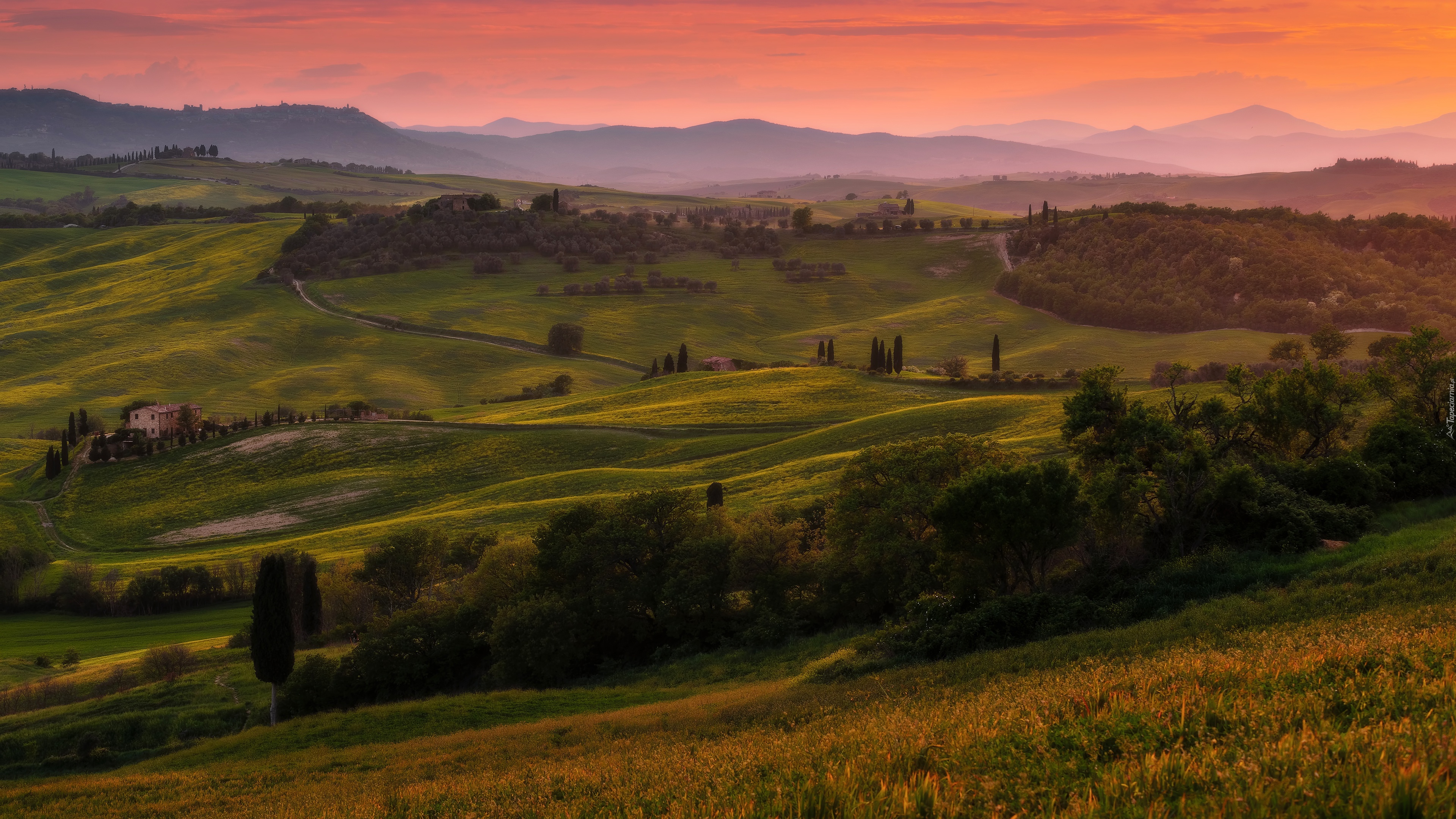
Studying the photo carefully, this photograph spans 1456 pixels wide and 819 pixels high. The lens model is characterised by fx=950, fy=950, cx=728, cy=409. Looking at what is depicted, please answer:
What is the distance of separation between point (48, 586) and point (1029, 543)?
76155mm

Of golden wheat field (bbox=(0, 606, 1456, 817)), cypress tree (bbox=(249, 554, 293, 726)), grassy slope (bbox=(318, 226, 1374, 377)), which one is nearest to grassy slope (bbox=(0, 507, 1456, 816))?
golden wheat field (bbox=(0, 606, 1456, 817))

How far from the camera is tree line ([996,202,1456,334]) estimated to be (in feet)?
509

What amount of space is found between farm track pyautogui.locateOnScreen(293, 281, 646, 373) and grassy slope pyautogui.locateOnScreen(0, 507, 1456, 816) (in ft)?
397

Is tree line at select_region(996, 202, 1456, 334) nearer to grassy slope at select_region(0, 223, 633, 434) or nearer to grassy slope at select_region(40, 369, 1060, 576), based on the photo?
grassy slope at select_region(40, 369, 1060, 576)

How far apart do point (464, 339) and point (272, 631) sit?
130 m

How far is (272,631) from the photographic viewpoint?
44656 mm

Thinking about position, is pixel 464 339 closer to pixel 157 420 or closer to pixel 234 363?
pixel 234 363

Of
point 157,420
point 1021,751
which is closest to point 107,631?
point 157,420

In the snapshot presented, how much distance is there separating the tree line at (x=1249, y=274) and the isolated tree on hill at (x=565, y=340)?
8718 centimetres

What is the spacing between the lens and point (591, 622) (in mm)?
47562

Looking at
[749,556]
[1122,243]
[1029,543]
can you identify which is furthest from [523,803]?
[1122,243]

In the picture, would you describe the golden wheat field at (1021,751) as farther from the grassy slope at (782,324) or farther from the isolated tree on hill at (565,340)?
the isolated tree on hill at (565,340)

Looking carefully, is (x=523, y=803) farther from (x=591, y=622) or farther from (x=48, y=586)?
(x=48, y=586)

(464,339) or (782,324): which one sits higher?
(782,324)
